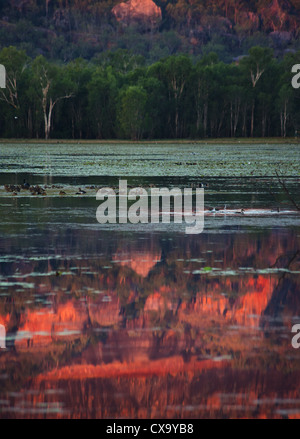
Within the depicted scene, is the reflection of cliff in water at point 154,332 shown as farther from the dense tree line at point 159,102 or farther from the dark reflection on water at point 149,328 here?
the dense tree line at point 159,102

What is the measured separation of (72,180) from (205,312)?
2654 centimetres

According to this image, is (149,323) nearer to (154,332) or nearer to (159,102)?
(154,332)

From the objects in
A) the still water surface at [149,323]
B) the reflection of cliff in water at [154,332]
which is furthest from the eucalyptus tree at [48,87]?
the reflection of cliff in water at [154,332]

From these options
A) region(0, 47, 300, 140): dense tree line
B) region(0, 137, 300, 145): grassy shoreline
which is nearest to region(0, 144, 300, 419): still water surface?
region(0, 137, 300, 145): grassy shoreline

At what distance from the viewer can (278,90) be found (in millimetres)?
→ 144500

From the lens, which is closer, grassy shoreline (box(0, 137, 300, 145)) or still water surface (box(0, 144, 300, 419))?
still water surface (box(0, 144, 300, 419))

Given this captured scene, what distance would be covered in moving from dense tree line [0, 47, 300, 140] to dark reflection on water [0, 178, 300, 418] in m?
118

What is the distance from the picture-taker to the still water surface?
7.56 meters

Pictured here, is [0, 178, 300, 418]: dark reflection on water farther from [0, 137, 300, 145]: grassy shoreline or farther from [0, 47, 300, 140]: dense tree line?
[0, 47, 300, 140]: dense tree line

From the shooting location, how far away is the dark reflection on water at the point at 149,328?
7547mm

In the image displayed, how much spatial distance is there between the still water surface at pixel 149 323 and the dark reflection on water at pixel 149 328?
0.02 m

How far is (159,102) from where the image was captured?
138 metres
